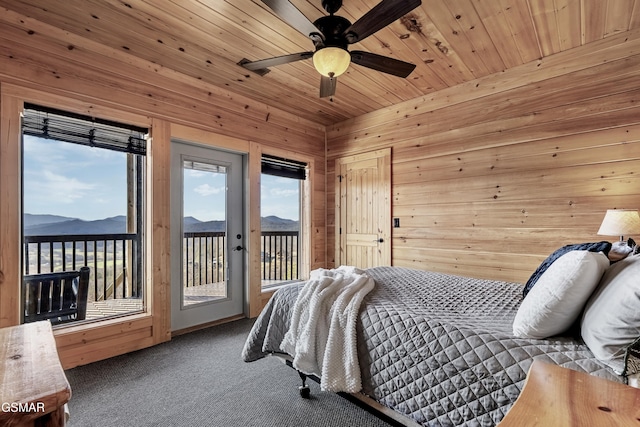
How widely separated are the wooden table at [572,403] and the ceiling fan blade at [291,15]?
6.47ft

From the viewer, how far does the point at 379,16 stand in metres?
1.79

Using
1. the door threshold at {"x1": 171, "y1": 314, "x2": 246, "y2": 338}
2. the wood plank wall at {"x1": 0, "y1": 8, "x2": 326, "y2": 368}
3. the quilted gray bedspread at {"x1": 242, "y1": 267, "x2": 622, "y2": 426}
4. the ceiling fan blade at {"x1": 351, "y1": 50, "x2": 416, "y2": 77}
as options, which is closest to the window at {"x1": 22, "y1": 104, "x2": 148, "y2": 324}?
the wood plank wall at {"x1": 0, "y1": 8, "x2": 326, "y2": 368}

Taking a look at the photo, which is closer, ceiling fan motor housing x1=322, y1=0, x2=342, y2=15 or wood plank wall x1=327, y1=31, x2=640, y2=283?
ceiling fan motor housing x1=322, y1=0, x2=342, y2=15

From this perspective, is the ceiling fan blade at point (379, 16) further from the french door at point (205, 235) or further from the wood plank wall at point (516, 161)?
the french door at point (205, 235)

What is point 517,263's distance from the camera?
3.10m

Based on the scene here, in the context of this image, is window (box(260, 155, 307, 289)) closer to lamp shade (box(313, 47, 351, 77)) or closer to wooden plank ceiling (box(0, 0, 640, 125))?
wooden plank ceiling (box(0, 0, 640, 125))

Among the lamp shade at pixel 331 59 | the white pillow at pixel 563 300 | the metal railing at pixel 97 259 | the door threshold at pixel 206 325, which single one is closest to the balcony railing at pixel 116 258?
the metal railing at pixel 97 259

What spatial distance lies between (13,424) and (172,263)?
266 cm

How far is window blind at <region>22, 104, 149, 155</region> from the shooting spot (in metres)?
2.46

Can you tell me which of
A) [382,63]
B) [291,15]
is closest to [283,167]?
[382,63]

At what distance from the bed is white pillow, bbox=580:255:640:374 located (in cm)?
3

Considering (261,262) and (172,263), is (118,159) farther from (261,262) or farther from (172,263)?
(261,262)

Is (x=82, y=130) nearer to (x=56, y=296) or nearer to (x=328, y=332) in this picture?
(x=56, y=296)

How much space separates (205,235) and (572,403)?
3.45 metres
